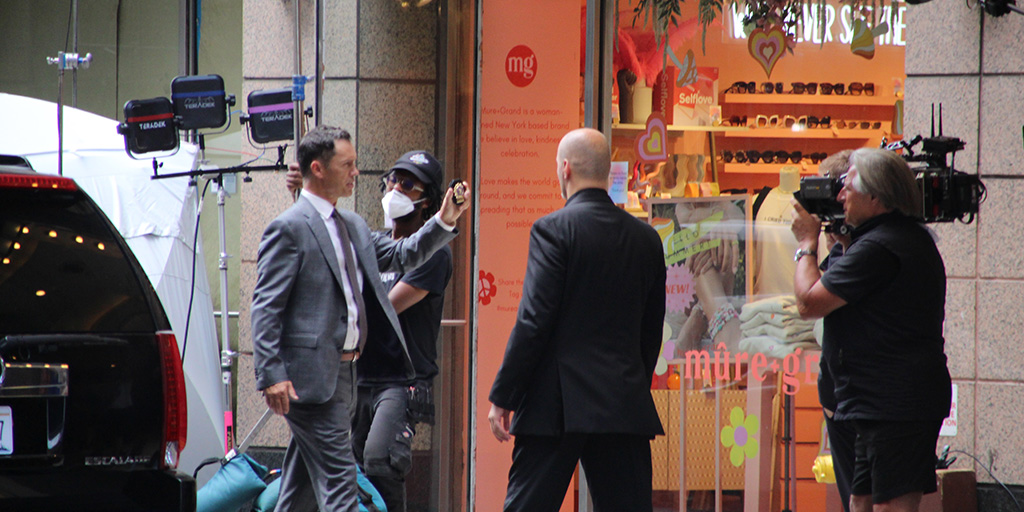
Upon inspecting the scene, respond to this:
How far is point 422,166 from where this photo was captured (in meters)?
5.44

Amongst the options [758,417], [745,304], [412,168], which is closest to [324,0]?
[412,168]

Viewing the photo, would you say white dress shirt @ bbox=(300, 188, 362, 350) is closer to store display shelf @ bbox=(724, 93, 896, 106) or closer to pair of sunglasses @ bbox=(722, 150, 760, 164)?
pair of sunglasses @ bbox=(722, 150, 760, 164)

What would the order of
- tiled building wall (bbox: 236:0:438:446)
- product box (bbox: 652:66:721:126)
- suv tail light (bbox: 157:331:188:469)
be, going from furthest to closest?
1. tiled building wall (bbox: 236:0:438:446)
2. product box (bbox: 652:66:721:126)
3. suv tail light (bbox: 157:331:188:469)

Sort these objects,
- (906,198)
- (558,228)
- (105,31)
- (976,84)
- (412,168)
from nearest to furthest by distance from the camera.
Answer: (558,228) < (906,198) < (412,168) < (976,84) < (105,31)

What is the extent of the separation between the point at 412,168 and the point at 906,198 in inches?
94.4

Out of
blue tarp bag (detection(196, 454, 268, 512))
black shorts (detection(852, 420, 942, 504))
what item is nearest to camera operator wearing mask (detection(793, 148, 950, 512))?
black shorts (detection(852, 420, 942, 504))

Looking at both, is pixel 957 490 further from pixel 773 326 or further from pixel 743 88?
pixel 743 88

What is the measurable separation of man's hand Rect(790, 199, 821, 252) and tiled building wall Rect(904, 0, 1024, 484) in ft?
5.99

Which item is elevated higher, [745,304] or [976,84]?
[976,84]

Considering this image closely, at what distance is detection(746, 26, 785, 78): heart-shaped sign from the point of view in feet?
20.8

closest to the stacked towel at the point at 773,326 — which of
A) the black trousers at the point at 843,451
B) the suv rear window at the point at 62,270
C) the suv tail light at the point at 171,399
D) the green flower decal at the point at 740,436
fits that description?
the green flower decal at the point at 740,436

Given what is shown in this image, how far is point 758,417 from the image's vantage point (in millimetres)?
6246

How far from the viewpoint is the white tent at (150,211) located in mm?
6566

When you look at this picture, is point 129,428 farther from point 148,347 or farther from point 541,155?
point 541,155
